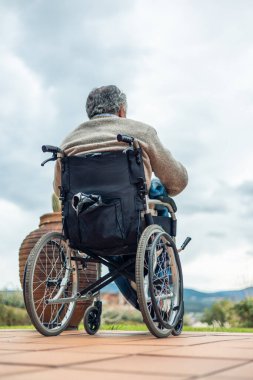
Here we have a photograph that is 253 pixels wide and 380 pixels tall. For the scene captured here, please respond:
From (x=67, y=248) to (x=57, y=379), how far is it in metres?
1.67

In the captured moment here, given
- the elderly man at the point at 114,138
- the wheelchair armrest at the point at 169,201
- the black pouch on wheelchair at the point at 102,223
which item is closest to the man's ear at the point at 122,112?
the elderly man at the point at 114,138

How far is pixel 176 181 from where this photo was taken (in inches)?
115

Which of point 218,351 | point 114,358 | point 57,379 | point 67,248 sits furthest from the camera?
point 67,248

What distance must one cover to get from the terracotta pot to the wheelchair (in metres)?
1.12

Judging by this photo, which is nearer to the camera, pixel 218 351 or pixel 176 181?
pixel 218 351

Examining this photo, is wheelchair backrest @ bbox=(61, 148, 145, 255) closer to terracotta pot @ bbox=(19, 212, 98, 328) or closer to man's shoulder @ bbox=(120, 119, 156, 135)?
man's shoulder @ bbox=(120, 119, 156, 135)

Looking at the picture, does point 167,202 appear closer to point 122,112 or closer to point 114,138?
point 114,138

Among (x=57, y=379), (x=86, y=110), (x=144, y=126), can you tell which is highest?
(x=86, y=110)

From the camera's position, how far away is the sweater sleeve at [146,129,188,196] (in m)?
2.80

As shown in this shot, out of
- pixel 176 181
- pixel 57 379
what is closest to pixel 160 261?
pixel 176 181

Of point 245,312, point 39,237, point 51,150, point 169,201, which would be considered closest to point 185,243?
point 169,201

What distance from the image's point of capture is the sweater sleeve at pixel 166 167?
2797mm

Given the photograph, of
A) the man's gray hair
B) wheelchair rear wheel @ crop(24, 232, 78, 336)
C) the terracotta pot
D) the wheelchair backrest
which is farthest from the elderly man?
the terracotta pot

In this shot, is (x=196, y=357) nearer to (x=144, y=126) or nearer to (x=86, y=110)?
(x=144, y=126)
